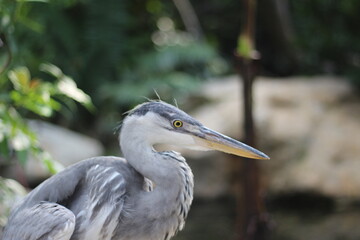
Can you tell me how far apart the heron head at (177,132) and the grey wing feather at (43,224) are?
0.56 meters

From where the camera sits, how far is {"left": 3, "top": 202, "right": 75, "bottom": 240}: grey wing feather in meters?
3.15

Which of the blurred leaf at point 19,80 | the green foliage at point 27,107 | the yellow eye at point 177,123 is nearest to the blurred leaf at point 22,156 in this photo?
the green foliage at point 27,107

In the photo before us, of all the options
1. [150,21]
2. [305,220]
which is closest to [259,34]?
[150,21]

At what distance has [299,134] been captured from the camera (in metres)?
7.67

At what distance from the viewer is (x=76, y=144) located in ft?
27.9

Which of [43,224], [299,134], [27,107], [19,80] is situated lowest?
[43,224]

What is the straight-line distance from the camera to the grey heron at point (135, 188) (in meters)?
3.31

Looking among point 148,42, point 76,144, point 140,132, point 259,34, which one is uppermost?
point 259,34

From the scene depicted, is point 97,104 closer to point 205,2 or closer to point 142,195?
point 205,2

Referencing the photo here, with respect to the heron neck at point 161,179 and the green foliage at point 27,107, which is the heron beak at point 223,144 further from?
the green foliage at point 27,107

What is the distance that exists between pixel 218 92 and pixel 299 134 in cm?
140

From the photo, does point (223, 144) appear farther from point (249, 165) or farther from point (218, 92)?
point (218, 92)

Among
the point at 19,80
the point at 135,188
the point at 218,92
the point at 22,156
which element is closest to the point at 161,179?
A: the point at 135,188

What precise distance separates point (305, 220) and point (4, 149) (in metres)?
3.81
